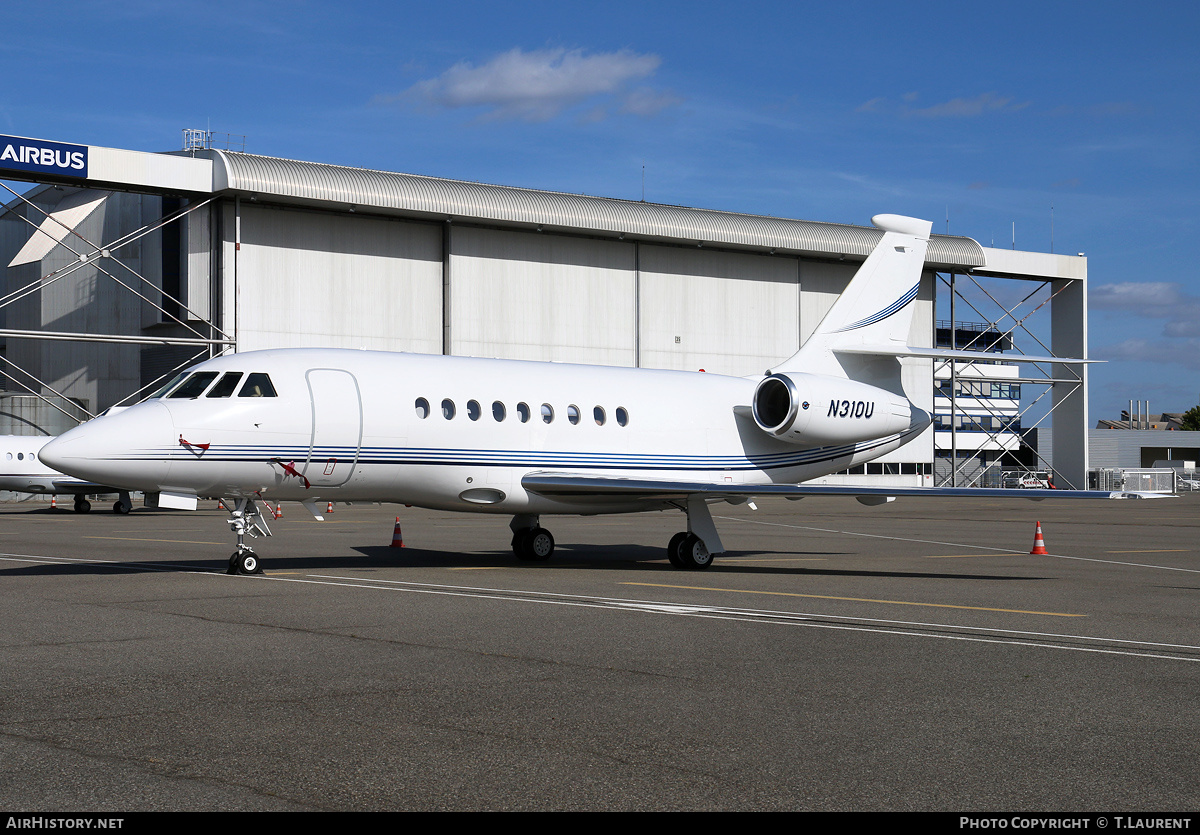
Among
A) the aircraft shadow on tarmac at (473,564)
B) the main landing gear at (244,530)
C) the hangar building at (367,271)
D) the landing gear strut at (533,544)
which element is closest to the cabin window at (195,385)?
the main landing gear at (244,530)

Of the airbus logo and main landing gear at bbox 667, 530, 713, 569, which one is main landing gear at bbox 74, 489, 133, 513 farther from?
main landing gear at bbox 667, 530, 713, 569

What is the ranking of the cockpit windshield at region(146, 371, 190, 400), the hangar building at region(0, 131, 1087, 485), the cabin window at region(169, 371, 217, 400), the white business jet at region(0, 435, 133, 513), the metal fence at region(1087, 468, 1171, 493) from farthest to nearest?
the metal fence at region(1087, 468, 1171, 493) → the hangar building at region(0, 131, 1087, 485) → the white business jet at region(0, 435, 133, 513) → the cockpit windshield at region(146, 371, 190, 400) → the cabin window at region(169, 371, 217, 400)

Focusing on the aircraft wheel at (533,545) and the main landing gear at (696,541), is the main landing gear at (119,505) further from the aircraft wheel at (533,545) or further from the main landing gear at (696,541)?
the main landing gear at (696,541)

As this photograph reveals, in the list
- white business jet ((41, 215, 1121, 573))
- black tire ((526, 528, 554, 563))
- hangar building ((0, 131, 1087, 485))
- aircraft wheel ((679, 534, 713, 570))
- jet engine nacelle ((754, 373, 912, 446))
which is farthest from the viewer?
hangar building ((0, 131, 1087, 485))

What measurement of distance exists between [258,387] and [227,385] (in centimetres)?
40

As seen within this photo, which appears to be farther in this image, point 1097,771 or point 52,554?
point 52,554

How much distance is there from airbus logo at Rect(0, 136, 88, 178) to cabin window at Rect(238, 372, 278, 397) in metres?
Answer: 27.4

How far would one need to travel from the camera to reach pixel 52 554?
19.6 metres

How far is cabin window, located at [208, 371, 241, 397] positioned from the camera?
15.3 metres

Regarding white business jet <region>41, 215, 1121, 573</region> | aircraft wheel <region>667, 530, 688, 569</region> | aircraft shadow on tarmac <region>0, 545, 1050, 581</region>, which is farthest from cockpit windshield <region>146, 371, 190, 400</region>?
aircraft wheel <region>667, 530, 688, 569</region>

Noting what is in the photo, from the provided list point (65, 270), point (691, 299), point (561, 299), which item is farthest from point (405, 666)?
point (691, 299)

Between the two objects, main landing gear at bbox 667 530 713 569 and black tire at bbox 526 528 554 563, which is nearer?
main landing gear at bbox 667 530 713 569
